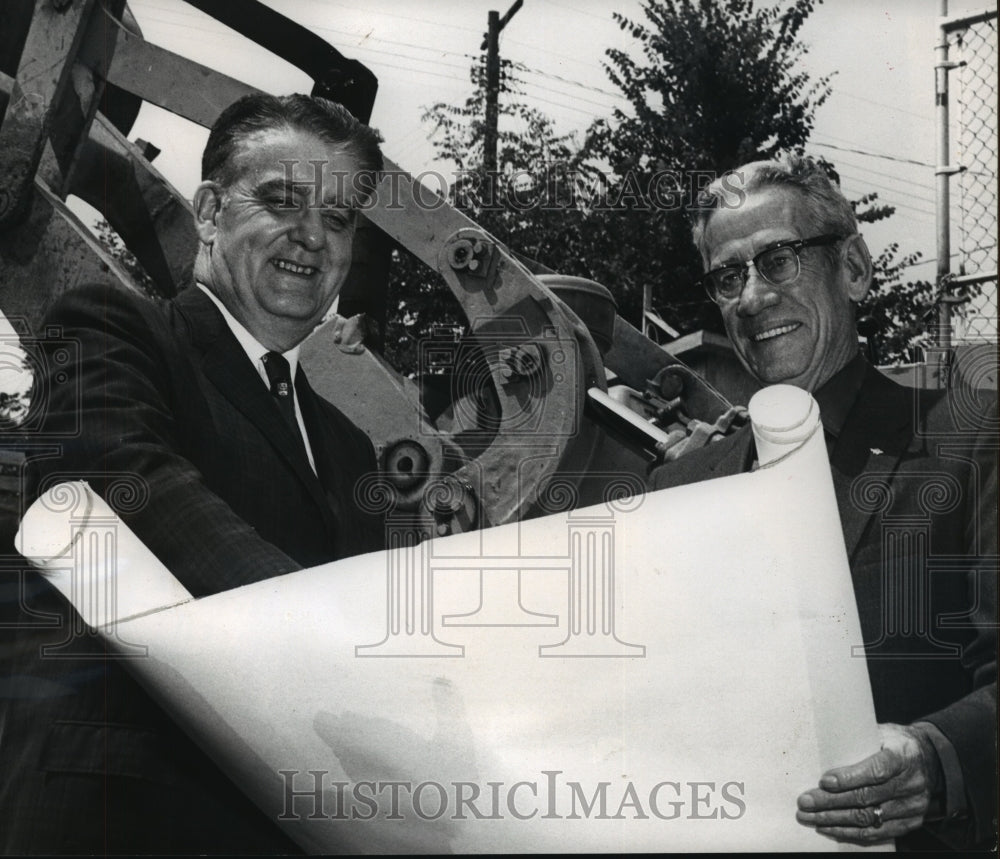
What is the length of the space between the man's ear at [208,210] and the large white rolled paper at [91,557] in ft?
2.33

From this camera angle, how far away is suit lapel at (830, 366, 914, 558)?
3.14 m

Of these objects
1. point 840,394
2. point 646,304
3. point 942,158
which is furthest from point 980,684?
point 942,158

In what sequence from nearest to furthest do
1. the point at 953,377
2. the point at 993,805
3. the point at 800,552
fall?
the point at 800,552 < the point at 993,805 < the point at 953,377

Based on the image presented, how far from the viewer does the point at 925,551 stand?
3150 millimetres

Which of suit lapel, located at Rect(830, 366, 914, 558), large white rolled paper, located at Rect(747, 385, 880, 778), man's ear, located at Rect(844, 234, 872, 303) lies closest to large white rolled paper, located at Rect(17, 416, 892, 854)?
large white rolled paper, located at Rect(747, 385, 880, 778)

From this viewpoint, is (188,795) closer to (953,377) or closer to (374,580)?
(374,580)

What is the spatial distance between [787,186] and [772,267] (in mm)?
221

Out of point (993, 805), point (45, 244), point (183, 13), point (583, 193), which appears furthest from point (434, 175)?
point (993, 805)

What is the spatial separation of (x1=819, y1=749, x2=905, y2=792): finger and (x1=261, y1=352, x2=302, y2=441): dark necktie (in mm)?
1519

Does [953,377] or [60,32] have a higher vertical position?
[60,32]

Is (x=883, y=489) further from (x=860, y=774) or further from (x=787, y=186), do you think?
(x=787, y=186)

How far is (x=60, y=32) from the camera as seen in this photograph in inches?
131

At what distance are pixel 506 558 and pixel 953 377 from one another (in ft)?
4.19

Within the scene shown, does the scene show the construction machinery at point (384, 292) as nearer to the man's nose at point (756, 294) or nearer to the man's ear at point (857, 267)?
the man's nose at point (756, 294)
